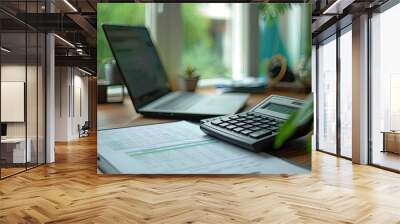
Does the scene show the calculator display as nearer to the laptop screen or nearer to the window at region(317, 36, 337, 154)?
the laptop screen

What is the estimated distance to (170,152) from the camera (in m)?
5.28

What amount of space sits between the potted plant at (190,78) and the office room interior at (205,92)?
0.06 m

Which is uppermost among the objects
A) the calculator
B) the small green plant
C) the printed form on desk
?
the small green plant

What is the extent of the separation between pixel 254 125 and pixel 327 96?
4.71m

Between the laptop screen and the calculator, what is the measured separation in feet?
2.60

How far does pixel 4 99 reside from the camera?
5738 millimetres

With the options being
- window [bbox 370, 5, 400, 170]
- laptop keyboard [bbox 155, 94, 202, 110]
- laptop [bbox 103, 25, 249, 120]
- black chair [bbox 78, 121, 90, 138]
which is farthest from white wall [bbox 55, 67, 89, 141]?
window [bbox 370, 5, 400, 170]

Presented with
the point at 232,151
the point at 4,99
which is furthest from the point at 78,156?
the point at 232,151

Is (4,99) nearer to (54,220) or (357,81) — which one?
(54,220)

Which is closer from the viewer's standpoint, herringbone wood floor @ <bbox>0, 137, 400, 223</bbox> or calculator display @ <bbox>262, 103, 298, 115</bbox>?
herringbone wood floor @ <bbox>0, 137, 400, 223</bbox>

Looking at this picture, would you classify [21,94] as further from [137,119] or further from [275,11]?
[275,11]

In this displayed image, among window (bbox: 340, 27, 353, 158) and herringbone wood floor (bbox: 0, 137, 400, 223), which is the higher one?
window (bbox: 340, 27, 353, 158)

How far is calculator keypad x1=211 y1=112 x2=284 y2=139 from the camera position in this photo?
474cm

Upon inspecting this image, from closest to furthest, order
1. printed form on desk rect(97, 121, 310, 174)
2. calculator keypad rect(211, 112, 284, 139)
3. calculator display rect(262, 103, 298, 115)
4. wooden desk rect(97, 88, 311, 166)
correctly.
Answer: calculator display rect(262, 103, 298, 115), calculator keypad rect(211, 112, 284, 139), wooden desk rect(97, 88, 311, 166), printed form on desk rect(97, 121, 310, 174)
